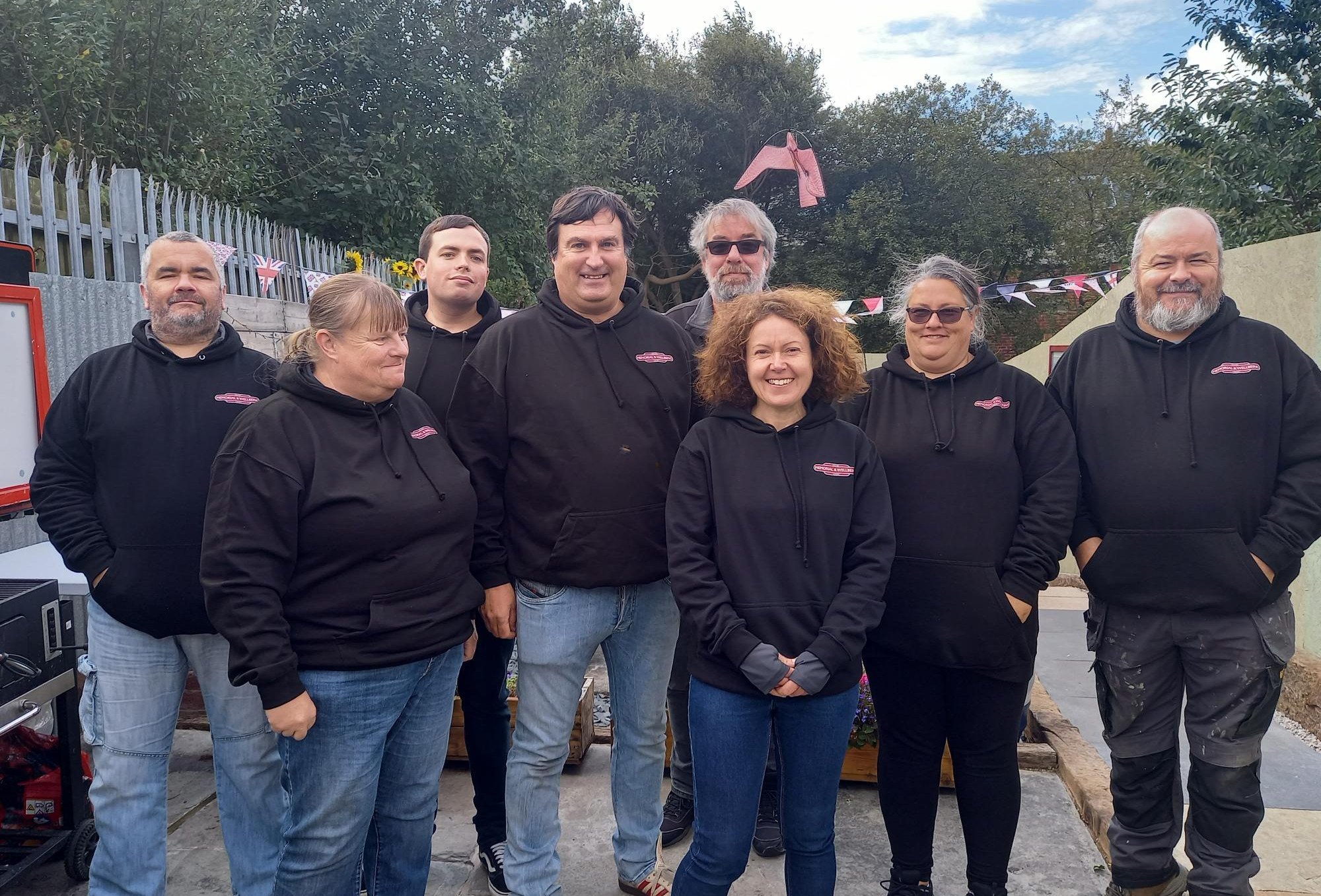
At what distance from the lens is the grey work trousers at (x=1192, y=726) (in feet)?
8.64

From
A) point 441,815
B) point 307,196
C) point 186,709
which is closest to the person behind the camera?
point 441,815

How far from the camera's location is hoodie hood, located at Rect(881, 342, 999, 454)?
257 centimetres

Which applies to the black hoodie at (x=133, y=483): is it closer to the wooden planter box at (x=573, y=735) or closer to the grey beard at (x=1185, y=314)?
the wooden planter box at (x=573, y=735)

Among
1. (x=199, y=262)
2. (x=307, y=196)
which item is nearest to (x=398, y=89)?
(x=307, y=196)

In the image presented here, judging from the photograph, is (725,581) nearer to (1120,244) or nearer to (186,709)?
(186,709)

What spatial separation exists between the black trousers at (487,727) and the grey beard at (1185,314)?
7.08 feet

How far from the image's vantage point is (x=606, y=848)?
325 cm

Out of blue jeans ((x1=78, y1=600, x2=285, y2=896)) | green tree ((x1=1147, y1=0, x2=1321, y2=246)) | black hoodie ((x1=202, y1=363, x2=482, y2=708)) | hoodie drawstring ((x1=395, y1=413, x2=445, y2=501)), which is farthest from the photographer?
green tree ((x1=1147, y1=0, x2=1321, y2=246))

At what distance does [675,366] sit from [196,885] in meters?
2.29

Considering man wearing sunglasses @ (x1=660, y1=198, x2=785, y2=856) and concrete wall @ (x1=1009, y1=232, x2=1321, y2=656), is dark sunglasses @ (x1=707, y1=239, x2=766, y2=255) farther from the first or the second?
concrete wall @ (x1=1009, y1=232, x2=1321, y2=656)

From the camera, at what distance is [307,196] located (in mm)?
12320

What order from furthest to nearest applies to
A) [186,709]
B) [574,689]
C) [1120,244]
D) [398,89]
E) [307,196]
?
[1120,244], [398,89], [307,196], [186,709], [574,689]

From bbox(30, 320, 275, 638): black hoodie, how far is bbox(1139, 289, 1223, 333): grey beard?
8.50 ft

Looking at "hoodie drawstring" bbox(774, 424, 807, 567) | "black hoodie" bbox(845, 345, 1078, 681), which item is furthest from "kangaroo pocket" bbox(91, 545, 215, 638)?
Result: "black hoodie" bbox(845, 345, 1078, 681)
